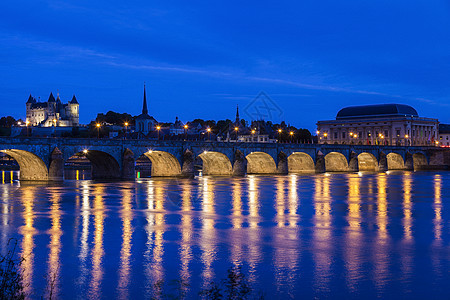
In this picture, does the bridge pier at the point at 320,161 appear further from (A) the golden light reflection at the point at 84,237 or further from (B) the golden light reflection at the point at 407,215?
(A) the golden light reflection at the point at 84,237

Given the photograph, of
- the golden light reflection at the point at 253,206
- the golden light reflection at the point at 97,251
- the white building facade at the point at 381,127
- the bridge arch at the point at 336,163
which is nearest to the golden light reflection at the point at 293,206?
the golden light reflection at the point at 253,206

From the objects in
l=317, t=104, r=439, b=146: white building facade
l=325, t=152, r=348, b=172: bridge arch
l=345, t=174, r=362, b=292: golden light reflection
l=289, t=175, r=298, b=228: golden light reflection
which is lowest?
l=345, t=174, r=362, b=292: golden light reflection

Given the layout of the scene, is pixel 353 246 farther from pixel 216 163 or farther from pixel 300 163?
pixel 300 163

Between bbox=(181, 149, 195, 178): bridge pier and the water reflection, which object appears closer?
the water reflection

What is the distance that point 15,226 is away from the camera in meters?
31.6

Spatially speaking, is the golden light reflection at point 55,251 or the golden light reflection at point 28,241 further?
the golden light reflection at point 28,241

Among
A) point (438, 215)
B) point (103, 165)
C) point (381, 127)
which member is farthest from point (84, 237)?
point (381, 127)

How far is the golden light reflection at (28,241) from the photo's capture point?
1926 cm

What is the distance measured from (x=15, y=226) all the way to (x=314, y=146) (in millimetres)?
78853

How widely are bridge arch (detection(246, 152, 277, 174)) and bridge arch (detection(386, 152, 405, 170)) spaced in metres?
43.9

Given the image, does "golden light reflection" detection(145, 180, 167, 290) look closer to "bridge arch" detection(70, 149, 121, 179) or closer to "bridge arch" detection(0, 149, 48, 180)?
"bridge arch" detection(0, 149, 48, 180)

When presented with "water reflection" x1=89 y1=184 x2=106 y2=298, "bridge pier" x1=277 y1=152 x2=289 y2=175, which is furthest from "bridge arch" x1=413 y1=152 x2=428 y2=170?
"water reflection" x1=89 y1=184 x2=106 y2=298

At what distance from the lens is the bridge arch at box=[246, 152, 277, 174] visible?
97375 mm

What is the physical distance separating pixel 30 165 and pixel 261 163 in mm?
44435
